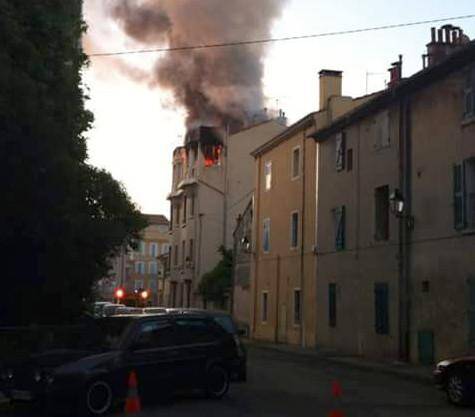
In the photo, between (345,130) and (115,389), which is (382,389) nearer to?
(115,389)

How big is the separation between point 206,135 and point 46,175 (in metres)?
35.1

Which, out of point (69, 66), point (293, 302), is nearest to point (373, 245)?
point (293, 302)

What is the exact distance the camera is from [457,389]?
47.2 ft

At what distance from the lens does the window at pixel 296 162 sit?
35653 mm

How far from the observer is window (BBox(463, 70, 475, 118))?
21.6 metres

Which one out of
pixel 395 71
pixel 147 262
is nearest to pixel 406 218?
pixel 395 71

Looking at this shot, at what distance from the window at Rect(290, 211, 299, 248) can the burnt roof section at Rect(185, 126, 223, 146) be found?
14.7 m

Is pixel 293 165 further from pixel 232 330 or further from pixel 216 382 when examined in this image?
pixel 216 382

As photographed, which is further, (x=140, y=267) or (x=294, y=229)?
(x=140, y=267)

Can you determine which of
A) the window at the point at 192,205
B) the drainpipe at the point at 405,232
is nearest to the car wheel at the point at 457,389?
the drainpipe at the point at 405,232

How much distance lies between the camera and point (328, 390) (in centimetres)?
1661

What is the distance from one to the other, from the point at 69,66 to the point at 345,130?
506 inches

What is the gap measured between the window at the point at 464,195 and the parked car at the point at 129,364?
8.87 m

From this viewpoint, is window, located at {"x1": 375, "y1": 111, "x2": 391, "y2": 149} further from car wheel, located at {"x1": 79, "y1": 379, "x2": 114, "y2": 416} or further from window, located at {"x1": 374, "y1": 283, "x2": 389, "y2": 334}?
car wheel, located at {"x1": 79, "y1": 379, "x2": 114, "y2": 416}
